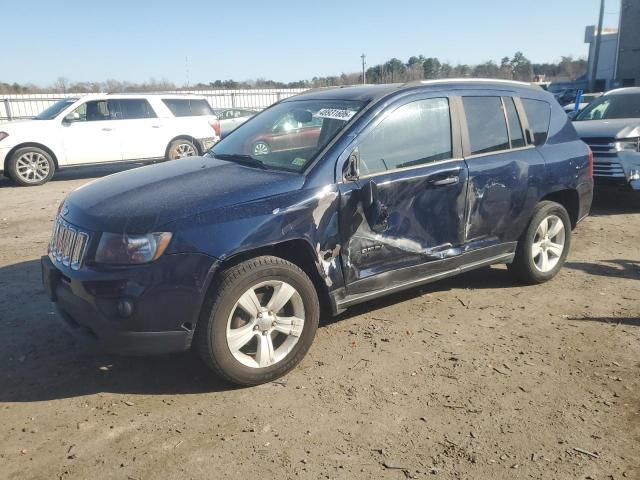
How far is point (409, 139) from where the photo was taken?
402 centimetres

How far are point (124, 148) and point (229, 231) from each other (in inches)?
402

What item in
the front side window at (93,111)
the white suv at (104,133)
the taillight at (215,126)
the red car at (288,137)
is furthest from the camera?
the taillight at (215,126)

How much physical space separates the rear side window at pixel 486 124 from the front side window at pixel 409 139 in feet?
0.85

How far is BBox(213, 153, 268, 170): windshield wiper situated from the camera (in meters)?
3.96

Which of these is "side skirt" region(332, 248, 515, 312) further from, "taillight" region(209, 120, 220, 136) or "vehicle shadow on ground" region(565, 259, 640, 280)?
"taillight" region(209, 120, 220, 136)

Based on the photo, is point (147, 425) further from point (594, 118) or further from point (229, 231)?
point (594, 118)

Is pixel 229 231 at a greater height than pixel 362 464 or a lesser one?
greater

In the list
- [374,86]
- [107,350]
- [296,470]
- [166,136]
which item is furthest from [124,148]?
[296,470]

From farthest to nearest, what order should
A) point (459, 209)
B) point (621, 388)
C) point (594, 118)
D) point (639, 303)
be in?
point (594, 118) → point (639, 303) → point (459, 209) → point (621, 388)

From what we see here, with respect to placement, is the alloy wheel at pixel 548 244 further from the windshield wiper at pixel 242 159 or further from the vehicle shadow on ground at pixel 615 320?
the windshield wiper at pixel 242 159

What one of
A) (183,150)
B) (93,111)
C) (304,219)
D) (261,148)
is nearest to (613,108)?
(261,148)

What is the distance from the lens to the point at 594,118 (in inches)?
388

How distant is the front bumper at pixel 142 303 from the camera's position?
299 centimetres

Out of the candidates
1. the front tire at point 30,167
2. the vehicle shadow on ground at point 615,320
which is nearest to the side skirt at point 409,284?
the vehicle shadow on ground at point 615,320
